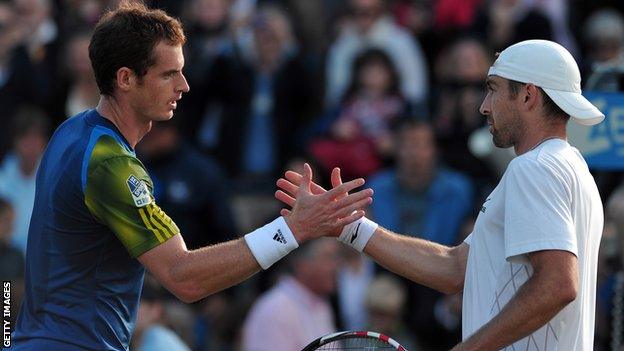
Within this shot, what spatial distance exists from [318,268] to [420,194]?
4.02ft

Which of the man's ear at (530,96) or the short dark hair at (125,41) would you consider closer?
the man's ear at (530,96)

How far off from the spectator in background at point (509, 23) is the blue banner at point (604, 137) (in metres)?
4.19

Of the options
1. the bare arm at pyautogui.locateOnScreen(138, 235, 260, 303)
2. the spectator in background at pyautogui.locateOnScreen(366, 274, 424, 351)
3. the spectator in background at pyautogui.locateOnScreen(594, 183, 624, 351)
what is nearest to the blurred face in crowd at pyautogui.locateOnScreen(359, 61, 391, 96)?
the spectator in background at pyautogui.locateOnScreen(366, 274, 424, 351)

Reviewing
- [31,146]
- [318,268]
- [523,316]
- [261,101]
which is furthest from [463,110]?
[523,316]

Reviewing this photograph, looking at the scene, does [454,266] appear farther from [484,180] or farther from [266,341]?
[484,180]

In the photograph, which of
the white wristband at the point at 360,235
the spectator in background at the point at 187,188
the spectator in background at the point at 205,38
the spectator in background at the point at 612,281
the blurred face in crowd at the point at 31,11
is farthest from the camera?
the blurred face in crowd at the point at 31,11

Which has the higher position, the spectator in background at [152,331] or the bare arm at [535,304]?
the bare arm at [535,304]

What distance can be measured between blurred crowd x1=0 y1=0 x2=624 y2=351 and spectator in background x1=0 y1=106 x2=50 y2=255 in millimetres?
13

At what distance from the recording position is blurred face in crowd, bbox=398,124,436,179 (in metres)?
11.2

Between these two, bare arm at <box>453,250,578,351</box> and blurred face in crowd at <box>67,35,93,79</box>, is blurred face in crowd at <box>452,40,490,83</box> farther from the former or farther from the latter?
bare arm at <box>453,250,578,351</box>

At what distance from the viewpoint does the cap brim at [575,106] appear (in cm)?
555

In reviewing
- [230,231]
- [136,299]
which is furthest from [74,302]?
[230,231]

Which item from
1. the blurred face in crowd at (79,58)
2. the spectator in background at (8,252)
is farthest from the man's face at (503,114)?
the blurred face in crowd at (79,58)

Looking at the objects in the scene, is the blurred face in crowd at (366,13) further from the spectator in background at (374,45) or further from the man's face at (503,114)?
the man's face at (503,114)
